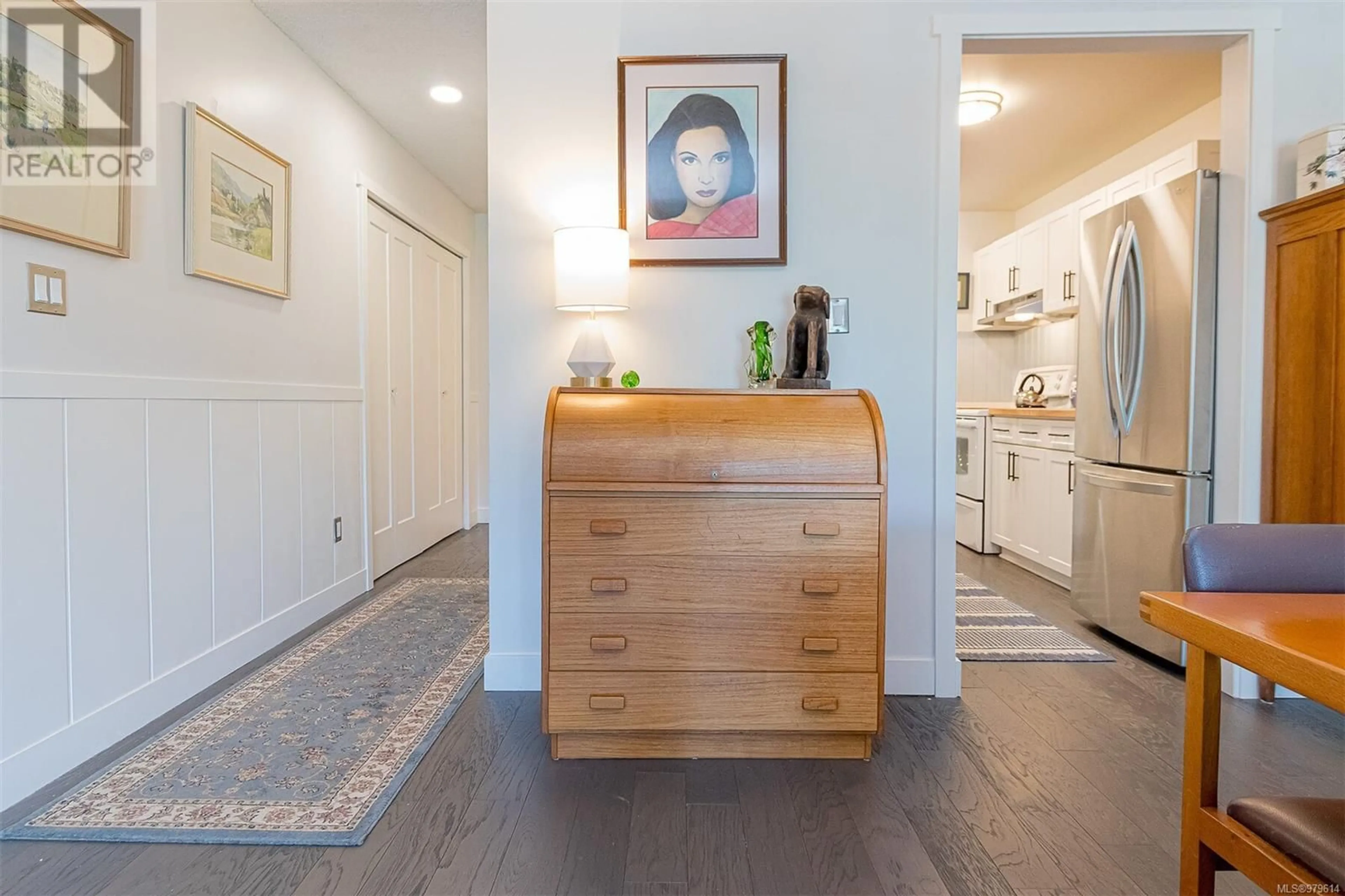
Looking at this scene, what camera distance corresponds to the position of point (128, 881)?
1.33 m

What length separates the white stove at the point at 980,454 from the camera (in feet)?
14.6

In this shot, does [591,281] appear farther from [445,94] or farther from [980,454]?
[980,454]

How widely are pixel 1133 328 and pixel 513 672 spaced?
2.77m

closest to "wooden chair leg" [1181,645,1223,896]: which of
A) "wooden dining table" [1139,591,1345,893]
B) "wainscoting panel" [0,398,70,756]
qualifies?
"wooden dining table" [1139,591,1345,893]

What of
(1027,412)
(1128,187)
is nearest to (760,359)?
(1027,412)

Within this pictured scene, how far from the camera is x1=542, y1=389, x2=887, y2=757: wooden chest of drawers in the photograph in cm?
174

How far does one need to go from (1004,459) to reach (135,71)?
454cm

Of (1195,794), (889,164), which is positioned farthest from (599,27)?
(1195,794)

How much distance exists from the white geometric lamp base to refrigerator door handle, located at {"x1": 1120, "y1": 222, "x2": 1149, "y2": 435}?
214 centimetres

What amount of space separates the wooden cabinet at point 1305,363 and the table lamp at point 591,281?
2164 mm

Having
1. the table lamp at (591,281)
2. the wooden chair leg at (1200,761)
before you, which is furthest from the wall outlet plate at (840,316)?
the wooden chair leg at (1200,761)

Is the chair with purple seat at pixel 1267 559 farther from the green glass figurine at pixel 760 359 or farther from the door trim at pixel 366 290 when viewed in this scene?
the door trim at pixel 366 290

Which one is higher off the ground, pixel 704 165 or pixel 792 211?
pixel 704 165

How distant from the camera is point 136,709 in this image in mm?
1973
